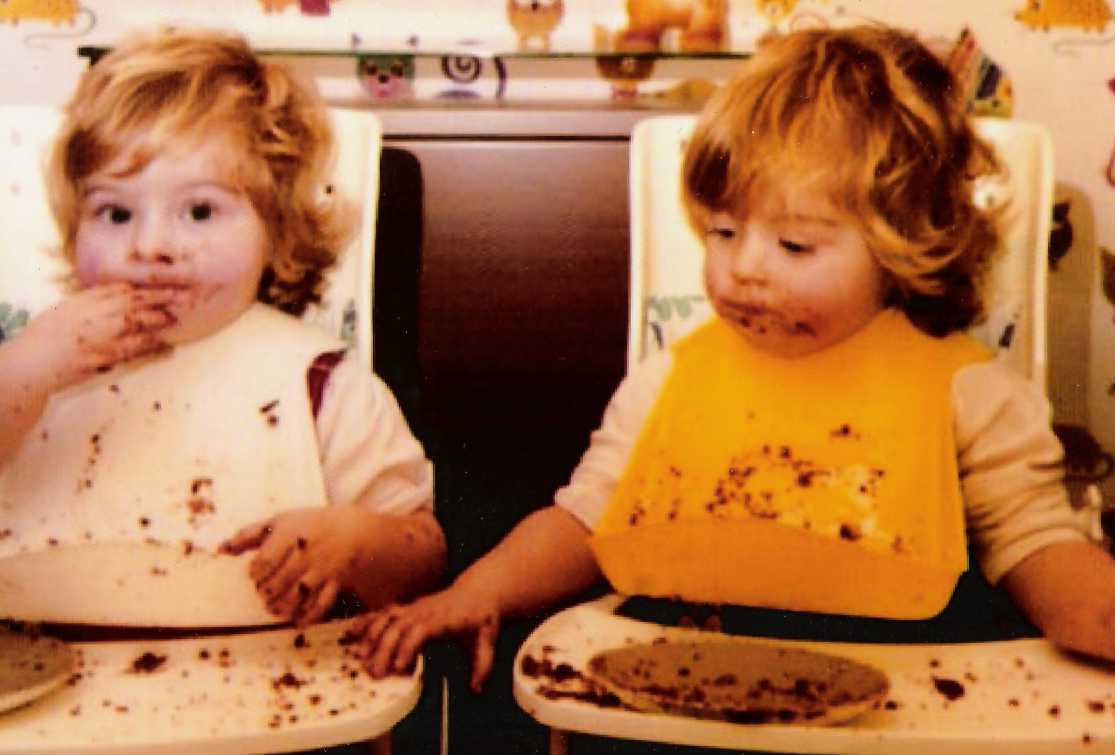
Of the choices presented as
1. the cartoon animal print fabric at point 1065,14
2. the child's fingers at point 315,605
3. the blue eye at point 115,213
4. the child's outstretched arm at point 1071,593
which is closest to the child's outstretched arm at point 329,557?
the child's fingers at point 315,605

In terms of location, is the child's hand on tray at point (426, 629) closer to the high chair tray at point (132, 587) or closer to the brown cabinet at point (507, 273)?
the high chair tray at point (132, 587)

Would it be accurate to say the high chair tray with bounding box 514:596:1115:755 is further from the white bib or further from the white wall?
the white wall

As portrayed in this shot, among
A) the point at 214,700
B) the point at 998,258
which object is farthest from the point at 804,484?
the point at 214,700

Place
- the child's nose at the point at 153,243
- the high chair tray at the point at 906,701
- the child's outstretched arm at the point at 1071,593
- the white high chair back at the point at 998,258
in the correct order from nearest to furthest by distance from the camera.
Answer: the high chair tray at the point at 906,701, the child's outstretched arm at the point at 1071,593, the child's nose at the point at 153,243, the white high chair back at the point at 998,258

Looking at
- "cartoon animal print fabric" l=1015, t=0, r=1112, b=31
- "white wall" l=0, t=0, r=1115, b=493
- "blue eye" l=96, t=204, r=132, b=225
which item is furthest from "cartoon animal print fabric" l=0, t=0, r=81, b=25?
"cartoon animal print fabric" l=1015, t=0, r=1112, b=31

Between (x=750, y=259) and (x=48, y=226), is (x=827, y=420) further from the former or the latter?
(x=48, y=226)

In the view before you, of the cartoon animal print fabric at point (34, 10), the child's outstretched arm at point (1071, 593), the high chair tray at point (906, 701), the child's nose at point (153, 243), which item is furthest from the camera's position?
the cartoon animal print fabric at point (34, 10)

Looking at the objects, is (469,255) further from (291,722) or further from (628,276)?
(291,722)
